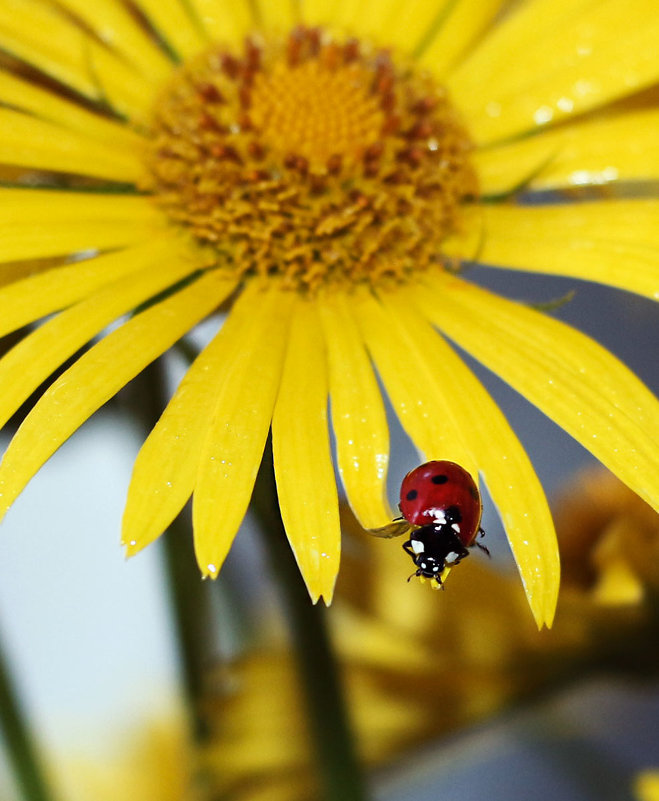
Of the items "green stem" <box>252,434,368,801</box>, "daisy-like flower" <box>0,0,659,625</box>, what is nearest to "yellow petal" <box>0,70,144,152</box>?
"daisy-like flower" <box>0,0,659,625</box>

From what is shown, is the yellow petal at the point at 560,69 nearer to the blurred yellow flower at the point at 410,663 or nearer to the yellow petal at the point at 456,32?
the yellow petal at the point at 456,32

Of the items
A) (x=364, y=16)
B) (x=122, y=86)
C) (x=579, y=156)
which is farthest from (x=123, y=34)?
(x=579, y=156)

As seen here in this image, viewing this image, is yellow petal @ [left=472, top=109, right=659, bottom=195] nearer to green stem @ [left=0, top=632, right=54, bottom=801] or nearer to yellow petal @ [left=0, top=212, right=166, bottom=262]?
yellow petal @ [left=0, top=212, right=166, bottom=262]

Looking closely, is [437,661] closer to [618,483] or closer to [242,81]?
[618,483]

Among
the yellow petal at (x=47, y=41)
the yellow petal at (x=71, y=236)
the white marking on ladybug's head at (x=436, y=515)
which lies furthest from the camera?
the yellow petal at (x=47, y=41)

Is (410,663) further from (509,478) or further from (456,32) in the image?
(456,32)

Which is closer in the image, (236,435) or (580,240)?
(236,435)

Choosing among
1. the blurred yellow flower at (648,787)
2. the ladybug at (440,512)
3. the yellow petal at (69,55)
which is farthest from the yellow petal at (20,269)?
the blurred yellow flower at (648,787)
